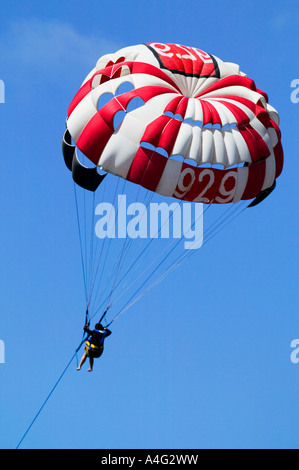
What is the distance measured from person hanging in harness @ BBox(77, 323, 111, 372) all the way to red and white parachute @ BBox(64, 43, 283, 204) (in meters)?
3.51

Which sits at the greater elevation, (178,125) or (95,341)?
(178,125)

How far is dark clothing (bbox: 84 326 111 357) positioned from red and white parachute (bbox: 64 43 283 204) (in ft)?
11.7

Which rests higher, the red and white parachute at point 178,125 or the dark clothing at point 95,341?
the red and white parachute at point 178,125

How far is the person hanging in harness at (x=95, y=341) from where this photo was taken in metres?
28.1

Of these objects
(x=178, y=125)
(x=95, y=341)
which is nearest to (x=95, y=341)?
(x=95, y=341)

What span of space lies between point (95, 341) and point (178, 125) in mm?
5352

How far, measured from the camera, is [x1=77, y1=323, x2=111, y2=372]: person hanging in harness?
28078mm

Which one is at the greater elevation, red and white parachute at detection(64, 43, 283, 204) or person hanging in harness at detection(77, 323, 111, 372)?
red and white parachute at detection(64, 43, 283, 204)

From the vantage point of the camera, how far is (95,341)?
2817cm

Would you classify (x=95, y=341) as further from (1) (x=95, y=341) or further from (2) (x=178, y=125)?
(2) (x=178, y=125)

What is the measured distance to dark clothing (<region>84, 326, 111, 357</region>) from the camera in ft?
92.1

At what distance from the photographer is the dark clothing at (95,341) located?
28.1 meters
